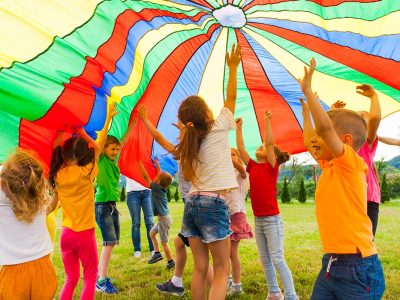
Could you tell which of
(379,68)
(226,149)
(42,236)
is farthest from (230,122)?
(379,68)

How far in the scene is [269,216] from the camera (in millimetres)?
3520

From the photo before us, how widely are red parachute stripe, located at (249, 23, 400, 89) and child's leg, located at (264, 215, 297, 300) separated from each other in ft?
4.96

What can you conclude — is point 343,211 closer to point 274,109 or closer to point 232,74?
point 232,74

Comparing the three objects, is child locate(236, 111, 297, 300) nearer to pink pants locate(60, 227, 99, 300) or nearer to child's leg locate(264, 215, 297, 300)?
child's leg locate(264, 215, 297, 300)

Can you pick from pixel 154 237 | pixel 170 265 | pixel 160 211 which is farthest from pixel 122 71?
pixel 154 237

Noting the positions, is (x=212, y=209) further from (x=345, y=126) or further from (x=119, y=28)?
(x=119, y=28)

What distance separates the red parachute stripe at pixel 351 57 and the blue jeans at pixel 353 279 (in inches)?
84.6

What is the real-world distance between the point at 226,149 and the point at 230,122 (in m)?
0.18

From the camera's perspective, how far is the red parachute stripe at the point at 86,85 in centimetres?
308

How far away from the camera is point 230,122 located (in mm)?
2809

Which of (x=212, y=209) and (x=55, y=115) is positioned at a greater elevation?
(x=55, y=115)

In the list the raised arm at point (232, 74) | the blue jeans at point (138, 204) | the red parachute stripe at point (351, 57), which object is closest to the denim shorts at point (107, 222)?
the blue jeans at point (138, 204)

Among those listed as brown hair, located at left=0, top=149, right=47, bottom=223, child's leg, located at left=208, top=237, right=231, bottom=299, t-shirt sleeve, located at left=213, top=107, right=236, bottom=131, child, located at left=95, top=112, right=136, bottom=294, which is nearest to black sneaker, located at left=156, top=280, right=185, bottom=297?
child, located at left=95, top=112, right=136, bottom=294

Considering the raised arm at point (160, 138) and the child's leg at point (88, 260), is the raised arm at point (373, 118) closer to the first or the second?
the raised arm at point (160, 138)
